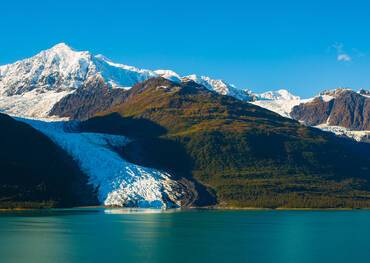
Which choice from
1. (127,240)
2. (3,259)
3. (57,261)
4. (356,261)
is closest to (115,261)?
(57,261)

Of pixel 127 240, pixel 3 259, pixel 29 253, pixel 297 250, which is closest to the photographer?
pixel 3 259

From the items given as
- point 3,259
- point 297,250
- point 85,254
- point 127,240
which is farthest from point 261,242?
point 3,259

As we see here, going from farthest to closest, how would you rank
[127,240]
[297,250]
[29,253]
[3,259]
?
[127,240] < [297,250] < [29,253] < [3,259]

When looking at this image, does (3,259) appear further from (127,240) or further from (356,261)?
(356,261)

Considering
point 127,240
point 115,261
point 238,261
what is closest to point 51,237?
point 127,240

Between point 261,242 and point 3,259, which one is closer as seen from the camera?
point 3,259

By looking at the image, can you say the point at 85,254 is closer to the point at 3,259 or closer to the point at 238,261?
the point at 3,259

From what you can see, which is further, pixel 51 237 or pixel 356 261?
pixel 51 237
